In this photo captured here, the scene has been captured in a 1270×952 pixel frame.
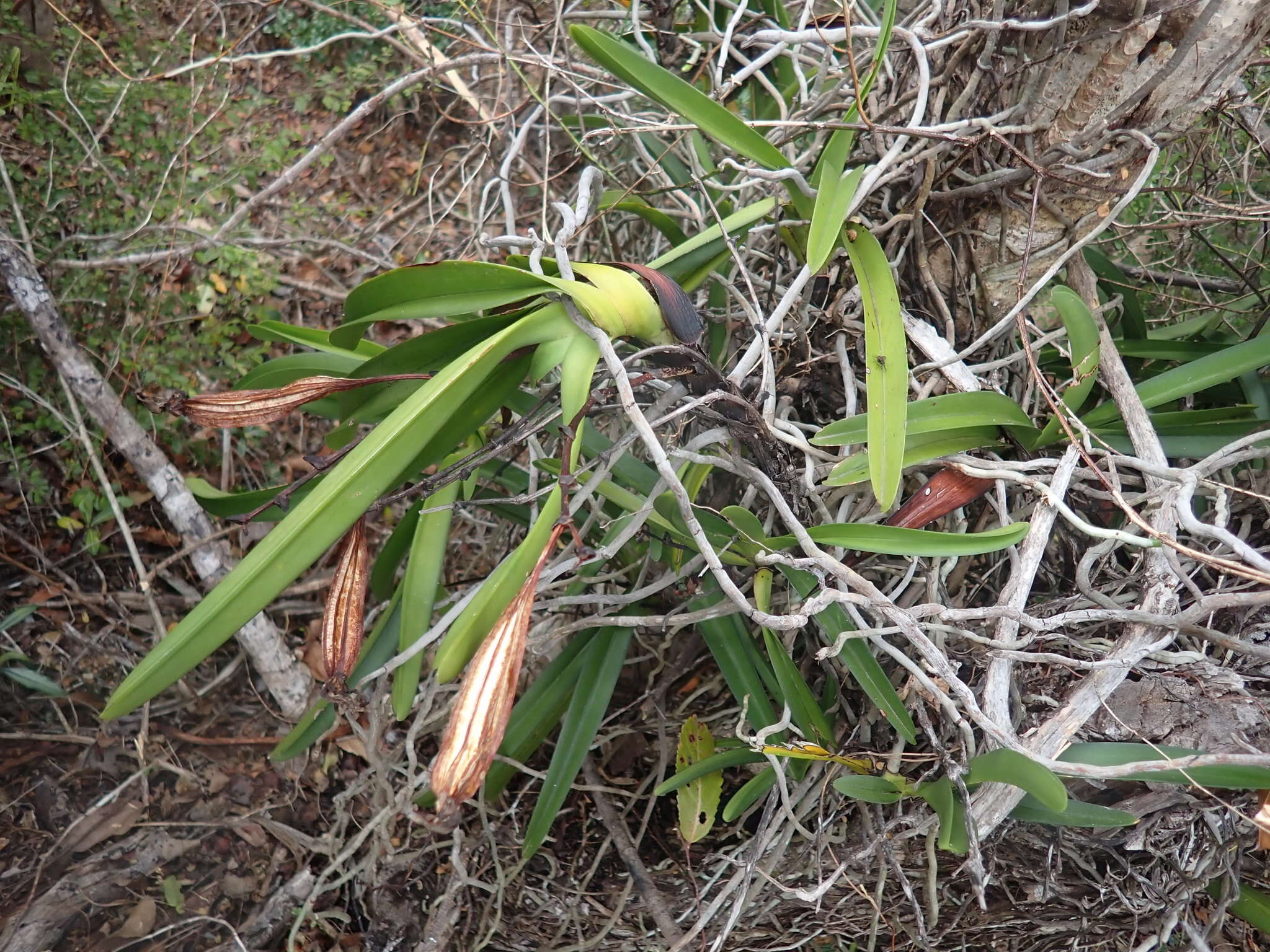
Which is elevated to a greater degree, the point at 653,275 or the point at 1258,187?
the point at 653,275

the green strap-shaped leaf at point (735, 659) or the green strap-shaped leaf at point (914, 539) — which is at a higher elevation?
the green strap-shaped leaf at point (914, 539)

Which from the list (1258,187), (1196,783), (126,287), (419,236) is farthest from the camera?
(419,236)

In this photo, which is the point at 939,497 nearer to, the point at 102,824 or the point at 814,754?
the point at 814,754

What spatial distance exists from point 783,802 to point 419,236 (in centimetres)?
128

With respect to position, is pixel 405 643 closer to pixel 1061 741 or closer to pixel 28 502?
pixel 1061 741

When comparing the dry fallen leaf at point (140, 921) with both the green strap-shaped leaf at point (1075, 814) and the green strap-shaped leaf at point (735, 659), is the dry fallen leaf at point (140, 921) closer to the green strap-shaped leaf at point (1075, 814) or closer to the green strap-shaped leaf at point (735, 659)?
the green strap-shaped leaf at point (735, 659)

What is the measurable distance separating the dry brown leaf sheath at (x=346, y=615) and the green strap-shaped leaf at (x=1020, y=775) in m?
0.50

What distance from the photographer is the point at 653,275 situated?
0.63 metres

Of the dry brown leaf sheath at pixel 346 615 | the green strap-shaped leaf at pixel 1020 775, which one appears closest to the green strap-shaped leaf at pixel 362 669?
the dry brown leaf sheath at pixel 346 615

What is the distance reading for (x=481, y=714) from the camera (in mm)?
470

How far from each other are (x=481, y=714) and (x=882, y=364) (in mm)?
432

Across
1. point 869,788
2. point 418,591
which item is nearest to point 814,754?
point 869,788

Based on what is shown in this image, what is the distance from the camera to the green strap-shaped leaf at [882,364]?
64cm

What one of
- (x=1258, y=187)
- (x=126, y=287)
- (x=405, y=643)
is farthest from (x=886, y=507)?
(x=126, y=287)
